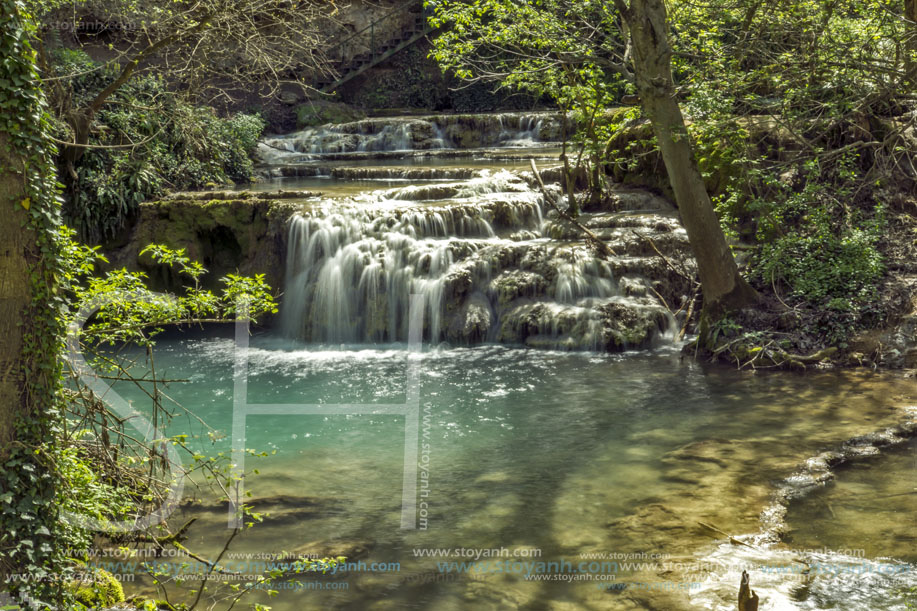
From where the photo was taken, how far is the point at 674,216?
521 inches

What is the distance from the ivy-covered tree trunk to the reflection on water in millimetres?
1536

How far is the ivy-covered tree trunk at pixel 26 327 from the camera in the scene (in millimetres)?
3797

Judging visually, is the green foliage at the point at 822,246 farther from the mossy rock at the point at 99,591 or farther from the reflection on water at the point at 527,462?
the mossy rock at the point at 99,591

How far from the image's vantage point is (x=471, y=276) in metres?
12.0

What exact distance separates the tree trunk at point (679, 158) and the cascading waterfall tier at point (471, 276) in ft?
4.02

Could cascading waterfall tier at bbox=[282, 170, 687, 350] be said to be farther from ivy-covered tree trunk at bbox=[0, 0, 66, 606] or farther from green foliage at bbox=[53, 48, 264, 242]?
ivy-covered tree trunk at bbox=[0, 0, 66, 606]

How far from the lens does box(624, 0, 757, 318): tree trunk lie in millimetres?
9164

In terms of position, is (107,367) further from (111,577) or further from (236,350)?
(236,350)

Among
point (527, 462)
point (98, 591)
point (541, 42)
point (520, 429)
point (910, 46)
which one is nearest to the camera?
point (98, 591)

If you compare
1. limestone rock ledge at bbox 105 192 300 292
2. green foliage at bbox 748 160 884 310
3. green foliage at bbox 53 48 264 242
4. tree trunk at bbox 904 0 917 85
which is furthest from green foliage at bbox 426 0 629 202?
green foliage at bbox 53 48 264 242

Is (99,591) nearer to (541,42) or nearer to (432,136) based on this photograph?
(541,42)

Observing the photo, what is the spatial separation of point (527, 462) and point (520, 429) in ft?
3.19

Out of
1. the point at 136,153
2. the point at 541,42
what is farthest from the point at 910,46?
the point at 136,153

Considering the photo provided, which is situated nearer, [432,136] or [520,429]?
[520,429]
